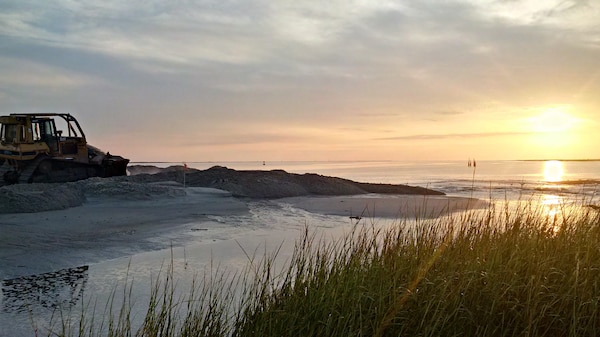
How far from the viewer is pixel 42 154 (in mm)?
22766

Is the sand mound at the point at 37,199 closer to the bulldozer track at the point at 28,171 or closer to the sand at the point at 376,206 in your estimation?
the bulldozer track at the point at 28,171

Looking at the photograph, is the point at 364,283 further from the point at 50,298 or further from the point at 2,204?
the point at 2,204

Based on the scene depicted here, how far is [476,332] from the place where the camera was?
4531 millimetres

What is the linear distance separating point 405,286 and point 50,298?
15.0 feet

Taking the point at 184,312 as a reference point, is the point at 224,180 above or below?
above

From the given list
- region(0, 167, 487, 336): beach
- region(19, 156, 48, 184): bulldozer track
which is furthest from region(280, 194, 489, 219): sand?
region(19, 156, 48, 184): bulldozer track

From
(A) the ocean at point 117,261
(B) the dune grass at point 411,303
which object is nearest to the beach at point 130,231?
(A) the ocean at point 117,261

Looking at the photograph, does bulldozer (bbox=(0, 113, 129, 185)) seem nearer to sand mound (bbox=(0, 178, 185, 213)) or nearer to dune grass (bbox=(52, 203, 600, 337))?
sand mound (bbox=(0, 178, 185, 213))

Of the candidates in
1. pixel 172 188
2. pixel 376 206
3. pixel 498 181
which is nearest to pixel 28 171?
pixel 172 188

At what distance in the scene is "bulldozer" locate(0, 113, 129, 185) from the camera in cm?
2211

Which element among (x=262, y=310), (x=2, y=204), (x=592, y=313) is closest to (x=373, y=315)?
(x=262, y=310)

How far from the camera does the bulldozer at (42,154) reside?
22109mm

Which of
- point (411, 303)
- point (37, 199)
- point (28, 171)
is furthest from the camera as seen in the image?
point (28, 171)

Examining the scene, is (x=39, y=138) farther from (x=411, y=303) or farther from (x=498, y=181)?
(x=498, y=181)
